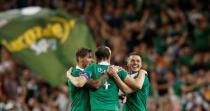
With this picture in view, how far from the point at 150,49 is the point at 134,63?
10.9m

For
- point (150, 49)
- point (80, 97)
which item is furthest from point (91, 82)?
point (150, 49)

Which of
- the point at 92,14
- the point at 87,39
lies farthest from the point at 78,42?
the point at 92,14

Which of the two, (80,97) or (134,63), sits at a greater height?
(134,63)

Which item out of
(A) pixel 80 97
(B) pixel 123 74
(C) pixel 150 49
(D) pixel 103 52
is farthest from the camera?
(C) pixel 150 49

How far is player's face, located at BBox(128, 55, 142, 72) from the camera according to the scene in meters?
11.2

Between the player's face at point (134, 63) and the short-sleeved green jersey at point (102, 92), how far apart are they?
32 centimetres

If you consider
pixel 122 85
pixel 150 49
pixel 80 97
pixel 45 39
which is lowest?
pixel 150 49

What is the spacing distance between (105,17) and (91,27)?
22.3 inches

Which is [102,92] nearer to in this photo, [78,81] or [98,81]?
[98,81]

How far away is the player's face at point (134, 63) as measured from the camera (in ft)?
36.9

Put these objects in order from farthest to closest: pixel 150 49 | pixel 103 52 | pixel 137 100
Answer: pixel 150 49
pixel 137 100
pixel 103 52

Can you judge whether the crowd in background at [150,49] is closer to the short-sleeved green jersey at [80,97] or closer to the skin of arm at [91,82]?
the short-sleeved green jersey at [80,97]

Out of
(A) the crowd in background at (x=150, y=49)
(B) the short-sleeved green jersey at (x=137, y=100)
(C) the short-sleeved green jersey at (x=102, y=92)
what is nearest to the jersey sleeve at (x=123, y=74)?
(C) the short-sleeved green jersey at (x=102, y=92)

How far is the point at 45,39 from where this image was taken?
19234 mm
